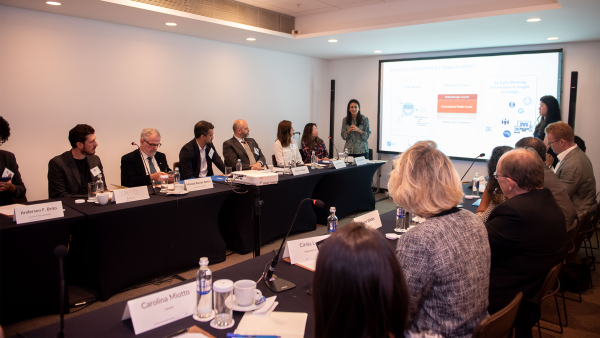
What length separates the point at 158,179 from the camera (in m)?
3.77

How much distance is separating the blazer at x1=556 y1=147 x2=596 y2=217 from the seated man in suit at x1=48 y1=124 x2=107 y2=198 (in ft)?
13.4

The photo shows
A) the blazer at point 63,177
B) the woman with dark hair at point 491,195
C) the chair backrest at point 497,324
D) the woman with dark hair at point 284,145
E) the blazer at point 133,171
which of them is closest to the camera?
the chair backrest at point 497,324

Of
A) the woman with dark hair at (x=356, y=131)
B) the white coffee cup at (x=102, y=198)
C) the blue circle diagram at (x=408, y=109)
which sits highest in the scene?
the blue circle diagram at (x=408, y=109)

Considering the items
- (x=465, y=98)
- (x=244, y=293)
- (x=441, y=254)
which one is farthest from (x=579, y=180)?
(x=465, y=98)

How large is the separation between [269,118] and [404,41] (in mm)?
2520

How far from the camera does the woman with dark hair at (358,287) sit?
2.77 feet

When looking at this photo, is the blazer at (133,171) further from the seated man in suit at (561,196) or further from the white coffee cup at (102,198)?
the seated man in suit at (561,196)

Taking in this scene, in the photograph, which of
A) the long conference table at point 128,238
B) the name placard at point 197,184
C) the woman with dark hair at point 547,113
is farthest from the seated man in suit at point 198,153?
the woman with dark hair at point 547,113

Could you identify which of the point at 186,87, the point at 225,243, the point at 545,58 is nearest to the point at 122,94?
the point at 186,87

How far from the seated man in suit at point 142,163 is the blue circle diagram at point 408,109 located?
4717 mm

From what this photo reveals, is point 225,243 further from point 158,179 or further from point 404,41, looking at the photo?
point 404,41

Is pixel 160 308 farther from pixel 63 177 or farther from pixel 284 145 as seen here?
pixel 284 145

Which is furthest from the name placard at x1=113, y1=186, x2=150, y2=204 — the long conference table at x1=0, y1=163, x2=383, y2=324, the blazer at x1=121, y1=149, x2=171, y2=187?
the blazer at x1=121, y1=149, x2=171, y2=187

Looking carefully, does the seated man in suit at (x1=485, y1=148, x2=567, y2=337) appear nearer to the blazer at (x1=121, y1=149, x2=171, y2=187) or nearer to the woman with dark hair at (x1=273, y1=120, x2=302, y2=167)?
the blazer at (x1=121, y1=149, x2=171, y2=187)
